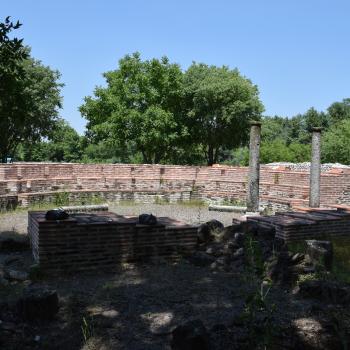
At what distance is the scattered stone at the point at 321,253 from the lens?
6.45 metres

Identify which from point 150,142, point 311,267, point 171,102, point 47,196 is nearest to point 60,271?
point 311,267

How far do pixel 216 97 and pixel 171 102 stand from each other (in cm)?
283

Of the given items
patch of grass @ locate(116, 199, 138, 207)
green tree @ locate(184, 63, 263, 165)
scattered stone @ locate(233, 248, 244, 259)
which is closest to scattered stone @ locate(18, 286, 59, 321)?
scattered stone @ locate(233, 248, 244, 259)

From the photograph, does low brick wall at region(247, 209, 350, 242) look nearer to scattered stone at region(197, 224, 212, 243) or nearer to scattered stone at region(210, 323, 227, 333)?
scattered stone at region(197, 224, 212, 243)

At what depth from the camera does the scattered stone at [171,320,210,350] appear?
3.56 m

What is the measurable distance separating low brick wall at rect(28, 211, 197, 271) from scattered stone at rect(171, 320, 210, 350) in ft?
9.73

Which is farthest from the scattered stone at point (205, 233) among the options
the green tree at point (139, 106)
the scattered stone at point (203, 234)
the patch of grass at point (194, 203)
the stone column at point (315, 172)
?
the green tree at point (139, 106)

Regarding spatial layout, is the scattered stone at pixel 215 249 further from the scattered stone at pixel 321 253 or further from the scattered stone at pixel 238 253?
the scattered stone at pixel 321 253

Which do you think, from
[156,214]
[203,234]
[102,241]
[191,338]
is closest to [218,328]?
[191,338]

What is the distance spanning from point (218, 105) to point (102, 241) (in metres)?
23.5

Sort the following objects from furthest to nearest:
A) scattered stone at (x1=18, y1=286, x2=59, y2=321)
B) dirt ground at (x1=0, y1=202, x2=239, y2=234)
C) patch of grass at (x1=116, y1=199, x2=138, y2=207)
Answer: patch of grass at (x1=116, y1=199, x2=138, y2=207) → dirt ground at (x1=0, y1=202, x2=239, y2=234) → scattered stone at (x1=18, y1=286, x2=59, y2=321)

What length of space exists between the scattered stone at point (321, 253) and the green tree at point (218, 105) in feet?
73.7

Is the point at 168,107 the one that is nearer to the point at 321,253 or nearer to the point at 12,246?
the point at 12,246

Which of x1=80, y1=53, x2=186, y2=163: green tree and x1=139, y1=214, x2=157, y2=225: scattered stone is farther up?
x1=80, y1=53, x2=186, y2=163: green tree
